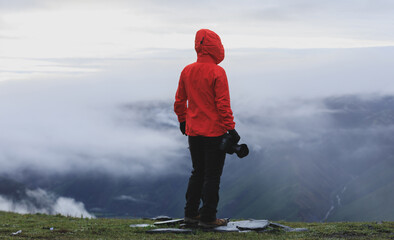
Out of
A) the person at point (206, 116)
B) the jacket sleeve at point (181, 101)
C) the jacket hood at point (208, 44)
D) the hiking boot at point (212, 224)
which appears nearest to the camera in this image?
the person at point (206, 116)

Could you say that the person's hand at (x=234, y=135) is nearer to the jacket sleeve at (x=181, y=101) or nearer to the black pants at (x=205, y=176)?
the black pants at (x=205, y=176)

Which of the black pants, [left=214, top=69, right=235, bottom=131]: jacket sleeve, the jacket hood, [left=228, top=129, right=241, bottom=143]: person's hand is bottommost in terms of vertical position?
the black pants

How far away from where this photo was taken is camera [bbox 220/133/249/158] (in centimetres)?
1112

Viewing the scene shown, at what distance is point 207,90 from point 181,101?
1.00 metres

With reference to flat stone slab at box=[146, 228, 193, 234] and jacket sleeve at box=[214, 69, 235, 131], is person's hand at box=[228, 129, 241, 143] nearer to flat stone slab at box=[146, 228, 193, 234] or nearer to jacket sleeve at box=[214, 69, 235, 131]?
jacket sleeve at box=[214, 69, 235, 131]

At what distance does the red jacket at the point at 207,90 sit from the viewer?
1118cm

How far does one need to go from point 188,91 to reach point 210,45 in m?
1.35

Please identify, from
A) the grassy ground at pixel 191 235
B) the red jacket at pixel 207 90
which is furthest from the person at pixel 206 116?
the grassy ground at pixel 191 235

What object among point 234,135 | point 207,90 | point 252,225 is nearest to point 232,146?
point 234,135

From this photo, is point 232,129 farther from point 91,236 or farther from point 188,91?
point 91,236

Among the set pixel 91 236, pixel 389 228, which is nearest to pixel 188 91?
pixel 91 236

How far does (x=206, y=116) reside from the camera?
11.5 meters

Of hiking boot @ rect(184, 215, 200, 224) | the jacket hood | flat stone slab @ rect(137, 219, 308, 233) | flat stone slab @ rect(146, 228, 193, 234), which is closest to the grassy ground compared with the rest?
flat stone slab @ rect(146, 228, 193, 234)

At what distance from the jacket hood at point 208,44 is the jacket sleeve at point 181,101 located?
0.97 meters
